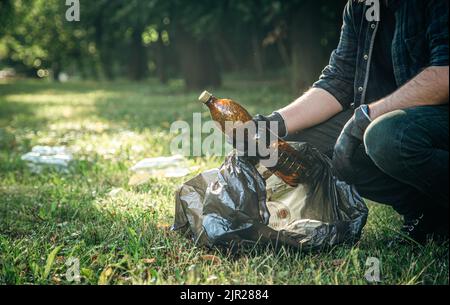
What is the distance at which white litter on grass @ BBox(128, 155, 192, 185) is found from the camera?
14.1ft

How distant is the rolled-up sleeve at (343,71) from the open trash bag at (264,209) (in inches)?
15.8

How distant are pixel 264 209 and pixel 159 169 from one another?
2.14m

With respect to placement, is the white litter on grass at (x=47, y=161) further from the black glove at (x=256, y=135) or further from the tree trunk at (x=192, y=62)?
the tree trunk at (x=192, y=62)

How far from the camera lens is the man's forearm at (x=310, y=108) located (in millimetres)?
2979

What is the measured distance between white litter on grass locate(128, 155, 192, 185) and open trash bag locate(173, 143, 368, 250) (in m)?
1.41

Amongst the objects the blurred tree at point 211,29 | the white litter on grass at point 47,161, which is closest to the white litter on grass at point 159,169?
the white litter on grass at point 47,161

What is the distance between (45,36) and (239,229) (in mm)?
39301

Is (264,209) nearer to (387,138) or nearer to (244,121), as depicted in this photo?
(244,121)

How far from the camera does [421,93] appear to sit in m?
2.26

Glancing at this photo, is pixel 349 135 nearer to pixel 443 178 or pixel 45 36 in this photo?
pixel 443 178

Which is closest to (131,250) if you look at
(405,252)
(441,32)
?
(405,252)

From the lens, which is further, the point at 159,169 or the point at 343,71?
the point at 159,169

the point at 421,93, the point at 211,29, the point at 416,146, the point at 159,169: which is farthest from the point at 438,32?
the point at 211,29

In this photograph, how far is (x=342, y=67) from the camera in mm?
2969
